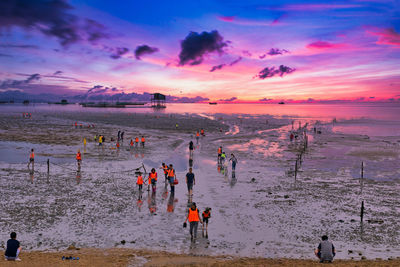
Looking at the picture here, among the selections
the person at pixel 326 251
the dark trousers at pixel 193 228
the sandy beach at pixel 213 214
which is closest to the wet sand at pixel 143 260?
the sandy beach at pixel 213 214

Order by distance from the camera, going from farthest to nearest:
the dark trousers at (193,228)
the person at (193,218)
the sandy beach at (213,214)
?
the dark trousers at (193,228) < the person at (193,218) < the sandy beach at (213,214)

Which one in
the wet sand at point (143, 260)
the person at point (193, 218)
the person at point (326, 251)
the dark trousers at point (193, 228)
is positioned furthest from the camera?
the dark trousers at point (193, 228)

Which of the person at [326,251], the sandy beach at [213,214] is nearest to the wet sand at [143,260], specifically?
the sandy beach at [213,214]

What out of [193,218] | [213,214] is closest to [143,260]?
[193,218]

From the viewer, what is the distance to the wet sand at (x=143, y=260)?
8773 millimetres

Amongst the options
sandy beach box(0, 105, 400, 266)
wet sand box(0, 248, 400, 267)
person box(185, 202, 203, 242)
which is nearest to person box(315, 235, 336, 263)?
wet sand box(0, 248, 400, 267)

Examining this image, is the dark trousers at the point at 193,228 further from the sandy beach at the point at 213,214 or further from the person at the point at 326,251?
the person at the point at 326,251

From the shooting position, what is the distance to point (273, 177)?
21.1m

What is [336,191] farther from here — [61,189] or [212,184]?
[61,189]

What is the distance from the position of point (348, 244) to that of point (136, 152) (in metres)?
24.1

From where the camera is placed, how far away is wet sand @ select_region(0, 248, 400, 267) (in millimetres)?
8773

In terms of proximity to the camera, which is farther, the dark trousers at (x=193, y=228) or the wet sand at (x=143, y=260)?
the dark trousers at (x=193, y=228)

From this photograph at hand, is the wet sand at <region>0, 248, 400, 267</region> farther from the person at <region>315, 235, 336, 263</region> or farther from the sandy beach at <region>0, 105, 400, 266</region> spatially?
the person at <region>315, 235, 336, 263</region>

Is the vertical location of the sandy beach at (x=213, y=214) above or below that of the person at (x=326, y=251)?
below
